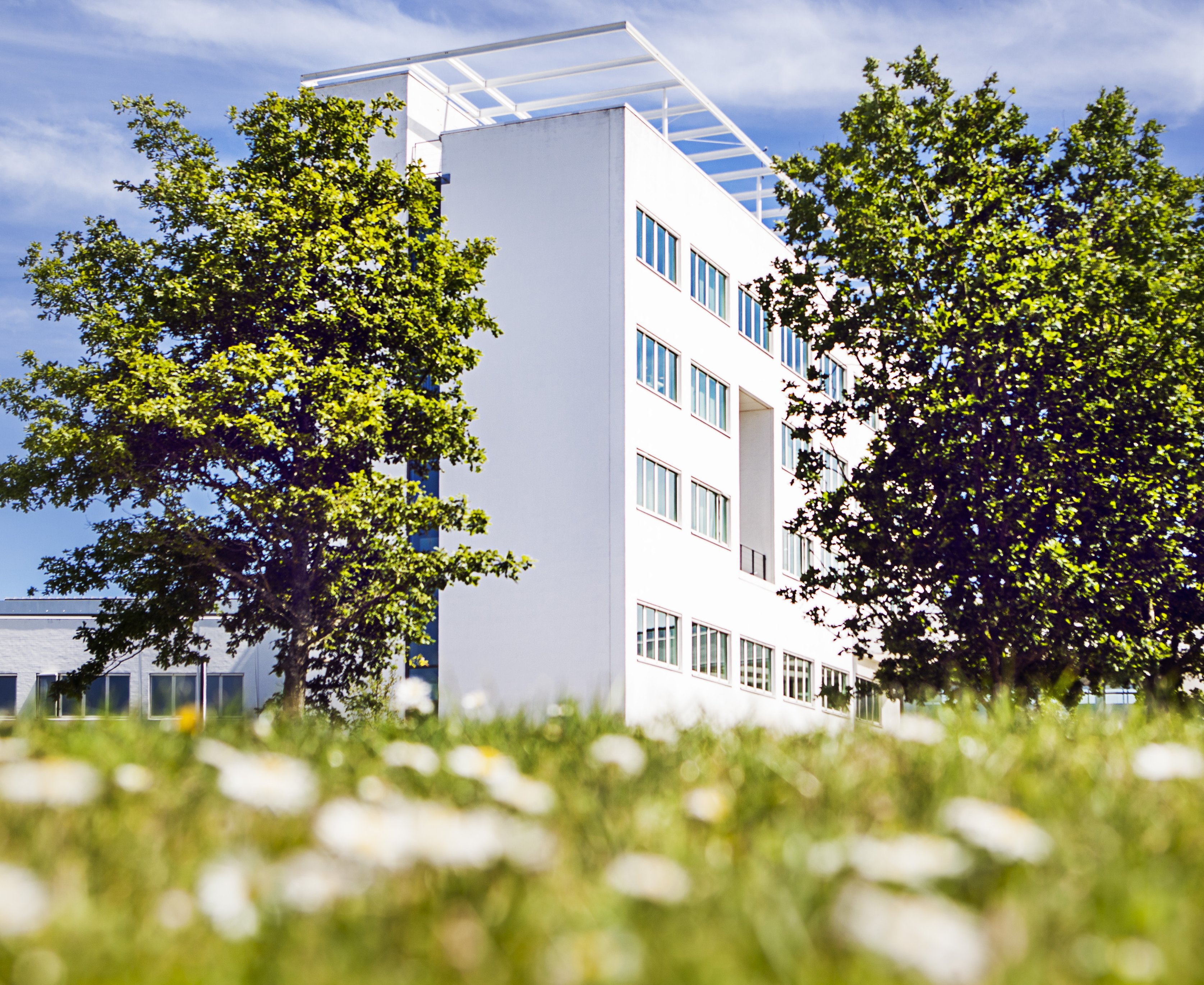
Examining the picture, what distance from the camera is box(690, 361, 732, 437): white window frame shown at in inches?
1737

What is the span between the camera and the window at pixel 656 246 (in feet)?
136

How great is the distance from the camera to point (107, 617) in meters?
29.5

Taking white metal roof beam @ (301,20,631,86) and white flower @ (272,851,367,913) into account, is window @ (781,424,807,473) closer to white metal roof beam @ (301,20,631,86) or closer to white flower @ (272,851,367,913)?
white metal roof beam @ (301,20,631,86)

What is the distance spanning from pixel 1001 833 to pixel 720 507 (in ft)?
138

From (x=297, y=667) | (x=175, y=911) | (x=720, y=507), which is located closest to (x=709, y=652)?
(x=720, y=507)

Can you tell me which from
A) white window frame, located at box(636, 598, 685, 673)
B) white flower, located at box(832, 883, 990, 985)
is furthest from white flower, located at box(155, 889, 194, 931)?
white window frame, located at box(636, 598, 685, 673)

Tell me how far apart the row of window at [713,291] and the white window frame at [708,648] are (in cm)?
851

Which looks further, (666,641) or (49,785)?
(666,641)

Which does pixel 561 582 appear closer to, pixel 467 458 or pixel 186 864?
pixel 467 458

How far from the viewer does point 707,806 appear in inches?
167

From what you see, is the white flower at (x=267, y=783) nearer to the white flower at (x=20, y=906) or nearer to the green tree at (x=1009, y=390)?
the white flower at (x=20, y=906)

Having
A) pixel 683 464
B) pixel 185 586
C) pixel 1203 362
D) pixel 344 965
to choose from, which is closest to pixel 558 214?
pixel 683 464

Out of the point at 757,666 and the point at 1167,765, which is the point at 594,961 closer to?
the point at 1167,765

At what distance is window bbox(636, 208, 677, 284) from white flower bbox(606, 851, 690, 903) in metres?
38.5
